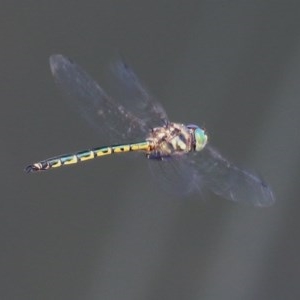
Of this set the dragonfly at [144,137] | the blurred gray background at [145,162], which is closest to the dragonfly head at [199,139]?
the dragonfly at [144,137]

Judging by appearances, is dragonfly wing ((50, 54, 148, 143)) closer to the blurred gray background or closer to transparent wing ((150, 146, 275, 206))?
transparent wing ((150, 146, 275, 206))

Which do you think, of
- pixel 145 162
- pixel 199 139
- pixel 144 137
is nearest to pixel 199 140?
pixel 199 139

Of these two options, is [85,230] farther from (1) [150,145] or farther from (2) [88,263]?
(1) [150,145]

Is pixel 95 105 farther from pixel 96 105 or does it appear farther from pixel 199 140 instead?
pixel 199 140

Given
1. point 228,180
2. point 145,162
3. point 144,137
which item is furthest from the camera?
point 145,162

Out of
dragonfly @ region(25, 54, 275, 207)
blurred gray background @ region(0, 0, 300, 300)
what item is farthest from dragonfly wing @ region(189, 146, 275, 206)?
blurred gray background @ region(0, 0, 300, 300)

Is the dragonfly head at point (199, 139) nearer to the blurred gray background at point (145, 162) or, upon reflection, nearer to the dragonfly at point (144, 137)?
the dragonfly at point (144, 137)

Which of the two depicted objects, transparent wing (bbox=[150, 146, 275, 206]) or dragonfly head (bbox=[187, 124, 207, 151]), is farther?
dragonfly head (bbox=[187, 124, 207, 151])
